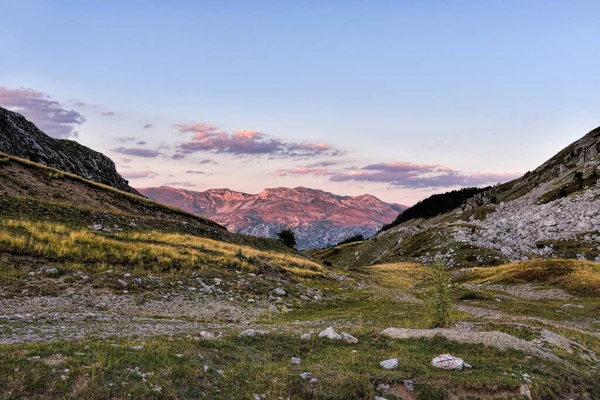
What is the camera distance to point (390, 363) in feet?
39.7

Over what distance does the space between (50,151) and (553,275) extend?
4172 inches

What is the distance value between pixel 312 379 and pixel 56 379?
6.46 m

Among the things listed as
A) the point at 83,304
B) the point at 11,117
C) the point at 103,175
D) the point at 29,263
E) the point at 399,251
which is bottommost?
the point at 399,251

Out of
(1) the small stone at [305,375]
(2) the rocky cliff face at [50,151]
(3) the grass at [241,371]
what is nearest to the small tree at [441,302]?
(3) the grass at [241,371]

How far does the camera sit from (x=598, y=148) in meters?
154

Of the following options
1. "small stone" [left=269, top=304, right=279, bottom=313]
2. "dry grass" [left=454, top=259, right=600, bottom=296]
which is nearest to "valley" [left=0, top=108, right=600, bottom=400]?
"small stone" [left=269, top=304, right=279, bottom=313]

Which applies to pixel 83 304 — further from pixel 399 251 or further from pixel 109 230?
pixel 399 251

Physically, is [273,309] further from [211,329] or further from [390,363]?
Answer: [390,363]

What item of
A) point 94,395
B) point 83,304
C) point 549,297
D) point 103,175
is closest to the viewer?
point 94,395

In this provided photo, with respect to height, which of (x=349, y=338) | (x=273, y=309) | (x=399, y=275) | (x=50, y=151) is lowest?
(x=399, y=275)

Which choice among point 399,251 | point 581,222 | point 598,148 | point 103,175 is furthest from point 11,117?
point 598,148

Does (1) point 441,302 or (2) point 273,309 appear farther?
(2) point 273,309

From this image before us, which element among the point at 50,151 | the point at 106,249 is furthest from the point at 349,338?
Result: the point at 50,151

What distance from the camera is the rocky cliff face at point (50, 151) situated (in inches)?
3036
